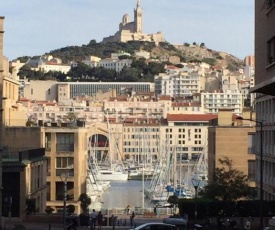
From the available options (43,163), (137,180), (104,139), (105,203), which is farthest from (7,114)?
(104,139)

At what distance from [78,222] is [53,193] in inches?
754

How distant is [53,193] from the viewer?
190 ft

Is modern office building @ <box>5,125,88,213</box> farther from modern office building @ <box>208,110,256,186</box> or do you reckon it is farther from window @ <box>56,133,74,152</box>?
modern office building @ <box>208,110,256,186</box>

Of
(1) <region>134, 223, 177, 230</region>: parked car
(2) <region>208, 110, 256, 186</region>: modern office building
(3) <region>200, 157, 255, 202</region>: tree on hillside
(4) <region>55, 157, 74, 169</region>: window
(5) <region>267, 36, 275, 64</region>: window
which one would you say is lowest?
(1) <region>134, 223, 177, 230</region>: parked car

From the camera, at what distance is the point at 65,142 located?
60188 millimetres

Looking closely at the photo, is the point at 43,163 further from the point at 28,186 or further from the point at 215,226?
the point at 215,226

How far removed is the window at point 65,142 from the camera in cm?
6012

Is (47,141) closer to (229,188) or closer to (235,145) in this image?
(235,145)

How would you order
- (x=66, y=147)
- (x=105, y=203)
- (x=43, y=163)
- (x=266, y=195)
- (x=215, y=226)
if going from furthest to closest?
1. (x=105, y=203)
2. (x=66, y=147)
3. (x=43, y=163)
4. (x=266, y=195)
5. (x=215, y=226)

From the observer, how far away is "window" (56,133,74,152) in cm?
6012

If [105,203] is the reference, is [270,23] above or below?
above

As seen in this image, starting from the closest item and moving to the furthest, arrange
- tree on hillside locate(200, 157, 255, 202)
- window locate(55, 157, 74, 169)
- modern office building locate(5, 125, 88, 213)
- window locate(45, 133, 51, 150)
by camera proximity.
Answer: tree on hillside locate(200, 157, 255, 202), modern office building locate(5, 125, 88, 213), window locate(45, 133, 51, 150), window locate(55, 157, 74, 169)

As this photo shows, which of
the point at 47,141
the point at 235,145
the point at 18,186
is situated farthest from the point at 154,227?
the point at 47,141

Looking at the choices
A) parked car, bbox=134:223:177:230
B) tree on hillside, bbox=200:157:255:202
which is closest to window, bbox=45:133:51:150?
tree on hillside, bbox=200:157:255:202
